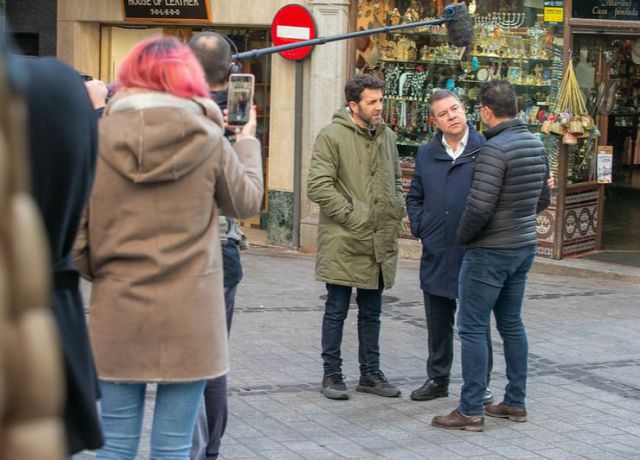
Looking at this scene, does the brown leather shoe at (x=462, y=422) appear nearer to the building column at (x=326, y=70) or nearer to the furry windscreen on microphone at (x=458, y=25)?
the furry windscreen on microphone at (x=458, y=25)

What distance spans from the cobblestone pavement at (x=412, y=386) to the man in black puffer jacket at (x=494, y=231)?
0.32 meters

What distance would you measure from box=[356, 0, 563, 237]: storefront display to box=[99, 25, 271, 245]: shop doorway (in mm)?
1616

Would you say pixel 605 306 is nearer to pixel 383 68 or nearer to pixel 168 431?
pixel 383 68

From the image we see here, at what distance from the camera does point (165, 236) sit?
3.74 meters

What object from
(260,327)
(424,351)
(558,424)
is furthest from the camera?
(260,327)

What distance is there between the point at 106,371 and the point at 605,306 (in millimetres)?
7200

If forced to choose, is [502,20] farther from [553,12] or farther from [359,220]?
[359,220]

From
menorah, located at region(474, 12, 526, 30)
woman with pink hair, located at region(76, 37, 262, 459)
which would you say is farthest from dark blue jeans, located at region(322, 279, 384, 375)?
menorah, located at region(474, 12, 526, 30)

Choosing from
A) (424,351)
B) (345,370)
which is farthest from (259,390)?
(424,351)

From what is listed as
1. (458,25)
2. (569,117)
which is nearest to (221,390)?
(458,25)

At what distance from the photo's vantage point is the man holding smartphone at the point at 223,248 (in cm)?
464

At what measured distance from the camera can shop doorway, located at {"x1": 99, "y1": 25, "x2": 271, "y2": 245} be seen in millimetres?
14336

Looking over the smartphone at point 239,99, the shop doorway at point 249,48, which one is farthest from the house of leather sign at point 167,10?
the smartphone at point 239,99

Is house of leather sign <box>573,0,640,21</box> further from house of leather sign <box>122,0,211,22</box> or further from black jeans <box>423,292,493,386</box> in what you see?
black jeans <box>423,292,493,386</box>
